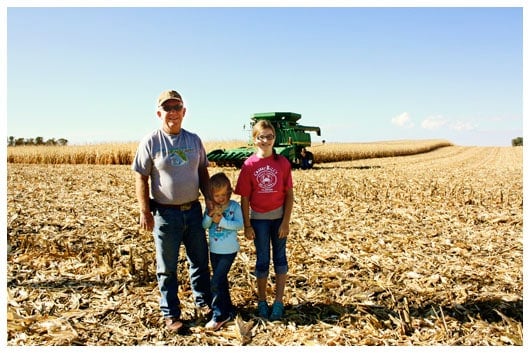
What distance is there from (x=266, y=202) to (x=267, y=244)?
41cm

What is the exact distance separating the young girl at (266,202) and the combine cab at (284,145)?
44.8ft

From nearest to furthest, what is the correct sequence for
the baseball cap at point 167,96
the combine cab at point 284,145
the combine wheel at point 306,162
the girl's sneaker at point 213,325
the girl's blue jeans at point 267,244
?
the baseball cap at point 167,96 → the girl's sneaker at point 213,325 → the girl's blue jeans at point 267,244 → the combine cab at point 284,145 → the combine wheel at point 306,162

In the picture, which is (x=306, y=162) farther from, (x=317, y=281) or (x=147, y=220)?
(x=147, y=220)

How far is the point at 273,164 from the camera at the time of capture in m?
3.96

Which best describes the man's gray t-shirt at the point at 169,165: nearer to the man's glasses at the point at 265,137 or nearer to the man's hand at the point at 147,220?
the man's hand at the point at 147,220

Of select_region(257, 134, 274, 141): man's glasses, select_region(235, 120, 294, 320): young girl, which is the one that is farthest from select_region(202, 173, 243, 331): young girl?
select_region(257, 134, 274, 141): man's glasses

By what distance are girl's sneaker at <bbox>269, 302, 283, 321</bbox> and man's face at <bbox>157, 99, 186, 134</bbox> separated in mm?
1830

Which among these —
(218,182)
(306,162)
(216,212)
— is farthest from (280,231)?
(306,162)

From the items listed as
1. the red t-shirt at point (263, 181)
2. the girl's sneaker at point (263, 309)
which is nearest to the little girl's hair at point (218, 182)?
the red t-shirt at point (263, 181)

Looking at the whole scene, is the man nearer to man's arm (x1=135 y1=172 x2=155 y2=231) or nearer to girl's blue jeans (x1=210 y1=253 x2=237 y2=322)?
man's arm (x1=135 y1=172 x2=155 y2=231)

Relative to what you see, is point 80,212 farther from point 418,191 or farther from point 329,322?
point 418,191

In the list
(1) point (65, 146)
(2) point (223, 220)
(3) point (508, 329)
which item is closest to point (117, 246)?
(2) point (223, 220)

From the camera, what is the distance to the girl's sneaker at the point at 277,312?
4.07 m

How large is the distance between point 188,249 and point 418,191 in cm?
837
